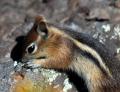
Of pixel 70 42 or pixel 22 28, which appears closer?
pixel 70 42

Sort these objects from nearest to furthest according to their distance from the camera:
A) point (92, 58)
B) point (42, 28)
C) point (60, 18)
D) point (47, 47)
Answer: point (92, 58)
point (42, 28)
point (47, 47)
point (60, 18)

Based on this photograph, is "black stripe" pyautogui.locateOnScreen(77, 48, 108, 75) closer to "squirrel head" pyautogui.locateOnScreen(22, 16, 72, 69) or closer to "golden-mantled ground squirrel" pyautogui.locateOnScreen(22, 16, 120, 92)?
"golden-mantled ground squirrel" pyautogui.locateOnScreen(22, 16, 120, 92)

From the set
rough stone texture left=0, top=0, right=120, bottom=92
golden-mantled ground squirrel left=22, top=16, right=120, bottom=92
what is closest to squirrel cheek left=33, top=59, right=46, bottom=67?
golden-mantled ground squirrel left=22, top=16, right=120, bottom=92

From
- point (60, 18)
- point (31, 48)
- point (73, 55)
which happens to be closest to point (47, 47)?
point (31, 48)

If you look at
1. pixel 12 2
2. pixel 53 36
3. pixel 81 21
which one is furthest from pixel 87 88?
pixel 12 2

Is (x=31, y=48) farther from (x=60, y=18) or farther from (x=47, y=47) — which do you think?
(x=60, y=18)

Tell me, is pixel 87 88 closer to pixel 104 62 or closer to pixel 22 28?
pixel 104 62

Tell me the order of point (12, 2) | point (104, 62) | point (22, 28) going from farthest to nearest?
point (12, 2) → point (22, 28) → point (104, 62)
